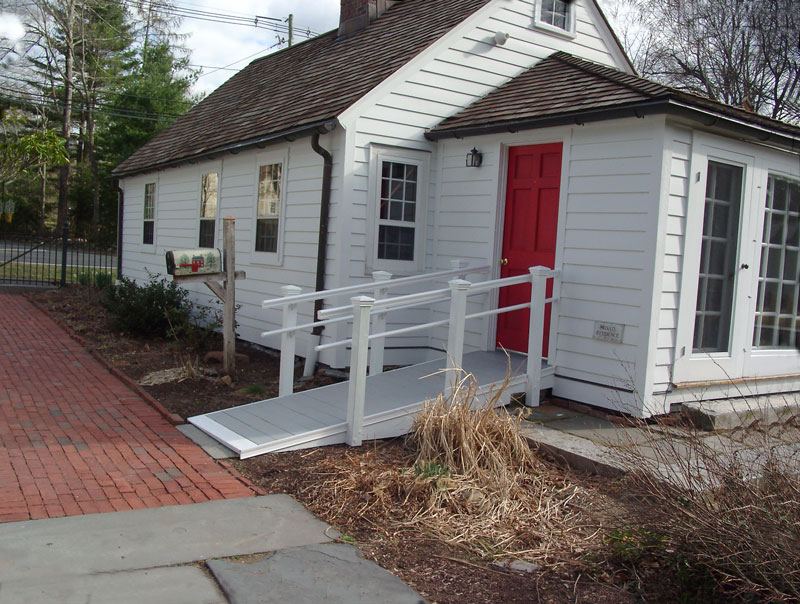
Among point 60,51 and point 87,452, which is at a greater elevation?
point 60,51

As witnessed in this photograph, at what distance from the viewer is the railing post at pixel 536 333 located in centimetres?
674

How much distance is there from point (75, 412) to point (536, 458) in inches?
173

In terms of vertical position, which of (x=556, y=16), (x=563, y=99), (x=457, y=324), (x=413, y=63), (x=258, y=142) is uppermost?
(x=556, y=16)

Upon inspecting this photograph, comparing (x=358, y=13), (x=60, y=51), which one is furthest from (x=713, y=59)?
(x=60, y=51)

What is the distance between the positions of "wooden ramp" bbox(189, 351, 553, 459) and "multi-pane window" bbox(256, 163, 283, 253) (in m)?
3.56

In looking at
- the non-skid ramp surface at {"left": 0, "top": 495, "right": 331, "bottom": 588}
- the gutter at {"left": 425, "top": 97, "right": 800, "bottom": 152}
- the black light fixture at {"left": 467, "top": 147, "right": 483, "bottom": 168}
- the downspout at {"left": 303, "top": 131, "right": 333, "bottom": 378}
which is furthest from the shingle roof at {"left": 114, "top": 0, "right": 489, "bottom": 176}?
the non-skid ramp surface at {"left": 0, "top": 495, "right": 331, "bottom": 588}

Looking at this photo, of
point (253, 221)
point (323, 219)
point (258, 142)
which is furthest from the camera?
point (253, 221)

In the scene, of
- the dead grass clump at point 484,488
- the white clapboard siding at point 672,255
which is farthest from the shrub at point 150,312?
the white clapboard siding at point 672,255

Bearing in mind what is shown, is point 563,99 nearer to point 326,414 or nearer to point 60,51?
point 326,414

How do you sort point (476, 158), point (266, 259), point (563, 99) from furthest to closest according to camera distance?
point (266, 259) < point (476, 158) < point (563, 99)

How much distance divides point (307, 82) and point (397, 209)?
3.43 m

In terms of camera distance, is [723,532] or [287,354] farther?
[287,354]

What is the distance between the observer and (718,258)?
6.94 m

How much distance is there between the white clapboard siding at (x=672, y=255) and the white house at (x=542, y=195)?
0.06ft
